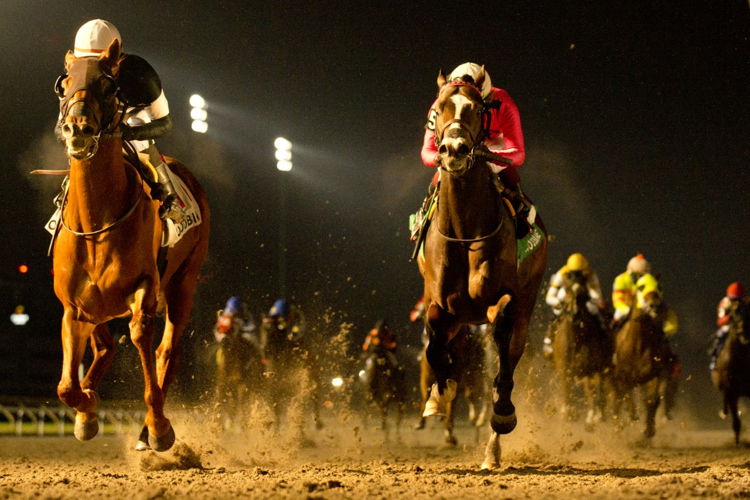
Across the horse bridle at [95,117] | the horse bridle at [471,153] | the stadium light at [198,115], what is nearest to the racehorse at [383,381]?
the stadium light at [198,115]

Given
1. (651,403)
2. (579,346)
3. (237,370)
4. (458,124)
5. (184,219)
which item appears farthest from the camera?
(237,370)

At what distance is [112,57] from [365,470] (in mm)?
3809

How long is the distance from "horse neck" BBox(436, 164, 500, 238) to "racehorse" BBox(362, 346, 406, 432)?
1087 centimetres

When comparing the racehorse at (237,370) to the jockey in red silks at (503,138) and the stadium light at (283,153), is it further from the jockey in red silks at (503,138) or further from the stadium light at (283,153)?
the jockey in red silks at (503,138)

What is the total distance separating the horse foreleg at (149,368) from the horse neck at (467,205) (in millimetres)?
2295

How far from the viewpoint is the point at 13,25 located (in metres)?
18.8

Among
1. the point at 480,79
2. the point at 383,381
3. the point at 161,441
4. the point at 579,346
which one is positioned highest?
the point at 480,79

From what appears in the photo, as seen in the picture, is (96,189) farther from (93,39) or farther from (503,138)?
(503,138)

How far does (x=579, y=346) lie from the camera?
1576 centimetres

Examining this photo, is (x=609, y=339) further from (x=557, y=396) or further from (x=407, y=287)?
(x=407, y=287)

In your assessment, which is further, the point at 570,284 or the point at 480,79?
the point at 570,284

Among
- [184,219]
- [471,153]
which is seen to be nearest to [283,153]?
[184,219]

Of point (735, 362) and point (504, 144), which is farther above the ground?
point (504, 144)

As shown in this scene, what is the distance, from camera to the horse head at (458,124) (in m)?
7.21
